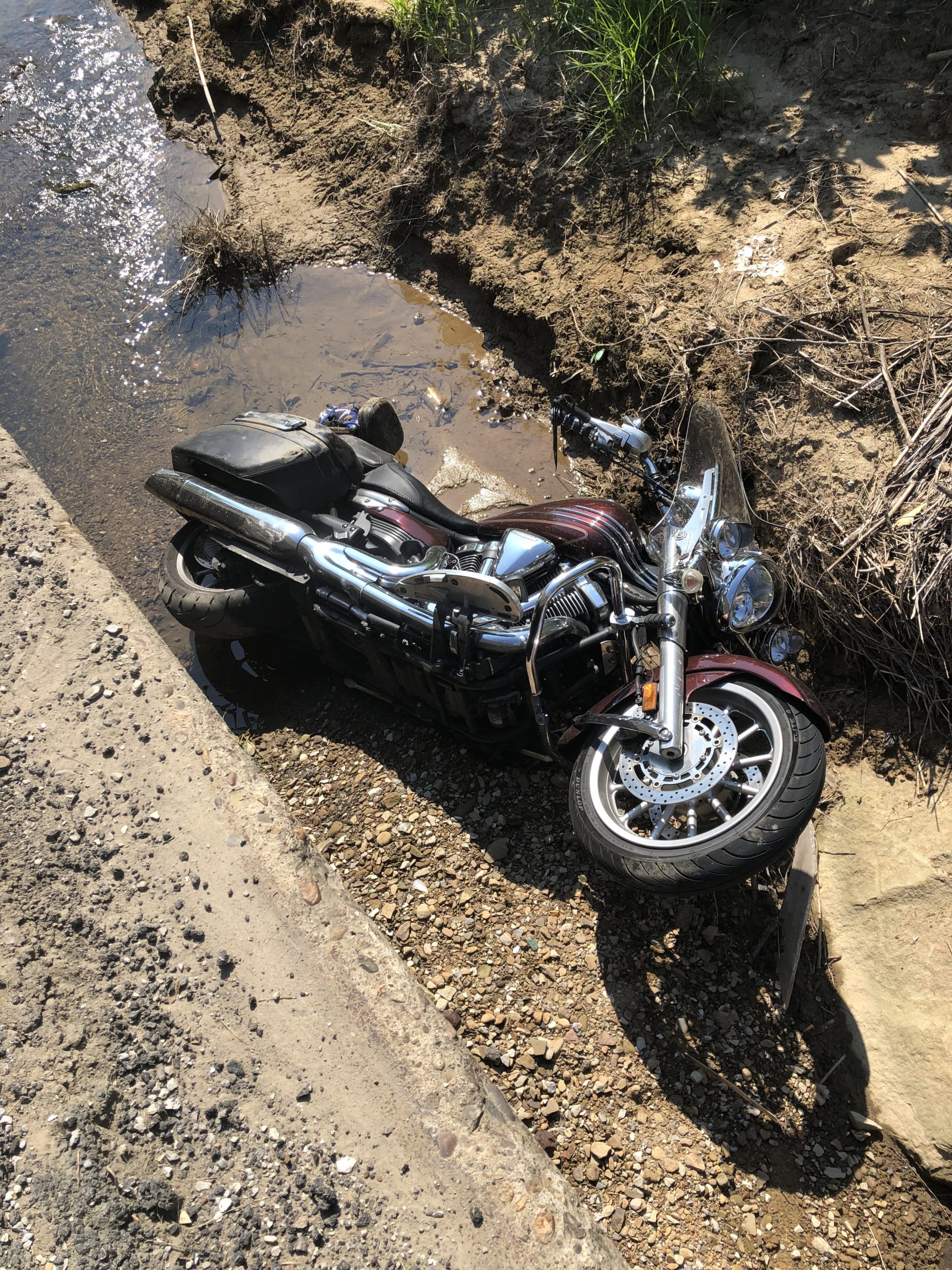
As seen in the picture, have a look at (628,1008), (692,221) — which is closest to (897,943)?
(628,1008)

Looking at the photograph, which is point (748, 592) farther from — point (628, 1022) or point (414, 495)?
point (414, 495)

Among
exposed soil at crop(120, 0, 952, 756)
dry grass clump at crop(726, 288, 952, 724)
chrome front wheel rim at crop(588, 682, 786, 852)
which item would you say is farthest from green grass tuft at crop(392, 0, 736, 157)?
chrome front wheel rim at crop(588, 682, 786, 852)

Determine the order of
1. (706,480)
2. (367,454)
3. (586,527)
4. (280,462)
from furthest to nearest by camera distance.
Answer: (367,454) < (280,462) < (586,527) < (706,480)

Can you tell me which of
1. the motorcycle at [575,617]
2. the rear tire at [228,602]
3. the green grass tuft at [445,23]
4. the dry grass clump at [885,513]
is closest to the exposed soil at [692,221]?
the dry grass clump at [885,513]

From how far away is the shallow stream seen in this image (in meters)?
4.86

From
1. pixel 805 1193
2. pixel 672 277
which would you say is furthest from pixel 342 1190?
pixel 672 277

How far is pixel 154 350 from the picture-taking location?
5566 millimetres

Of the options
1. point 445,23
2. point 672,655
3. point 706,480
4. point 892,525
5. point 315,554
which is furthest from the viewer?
point 445,23

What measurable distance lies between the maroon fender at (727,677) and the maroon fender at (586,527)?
540 mm

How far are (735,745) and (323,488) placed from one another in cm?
213

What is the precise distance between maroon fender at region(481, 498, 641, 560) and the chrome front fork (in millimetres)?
256

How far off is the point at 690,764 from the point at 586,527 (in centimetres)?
101

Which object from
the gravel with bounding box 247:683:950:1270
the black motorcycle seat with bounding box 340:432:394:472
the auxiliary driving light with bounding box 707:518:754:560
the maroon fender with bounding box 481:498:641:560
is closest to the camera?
the gravel with bounding box 247:683:950:1270

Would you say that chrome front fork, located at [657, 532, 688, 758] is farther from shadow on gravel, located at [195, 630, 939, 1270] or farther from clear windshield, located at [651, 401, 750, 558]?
shadow on gravel, located at [195, 630, 939, 1270]
